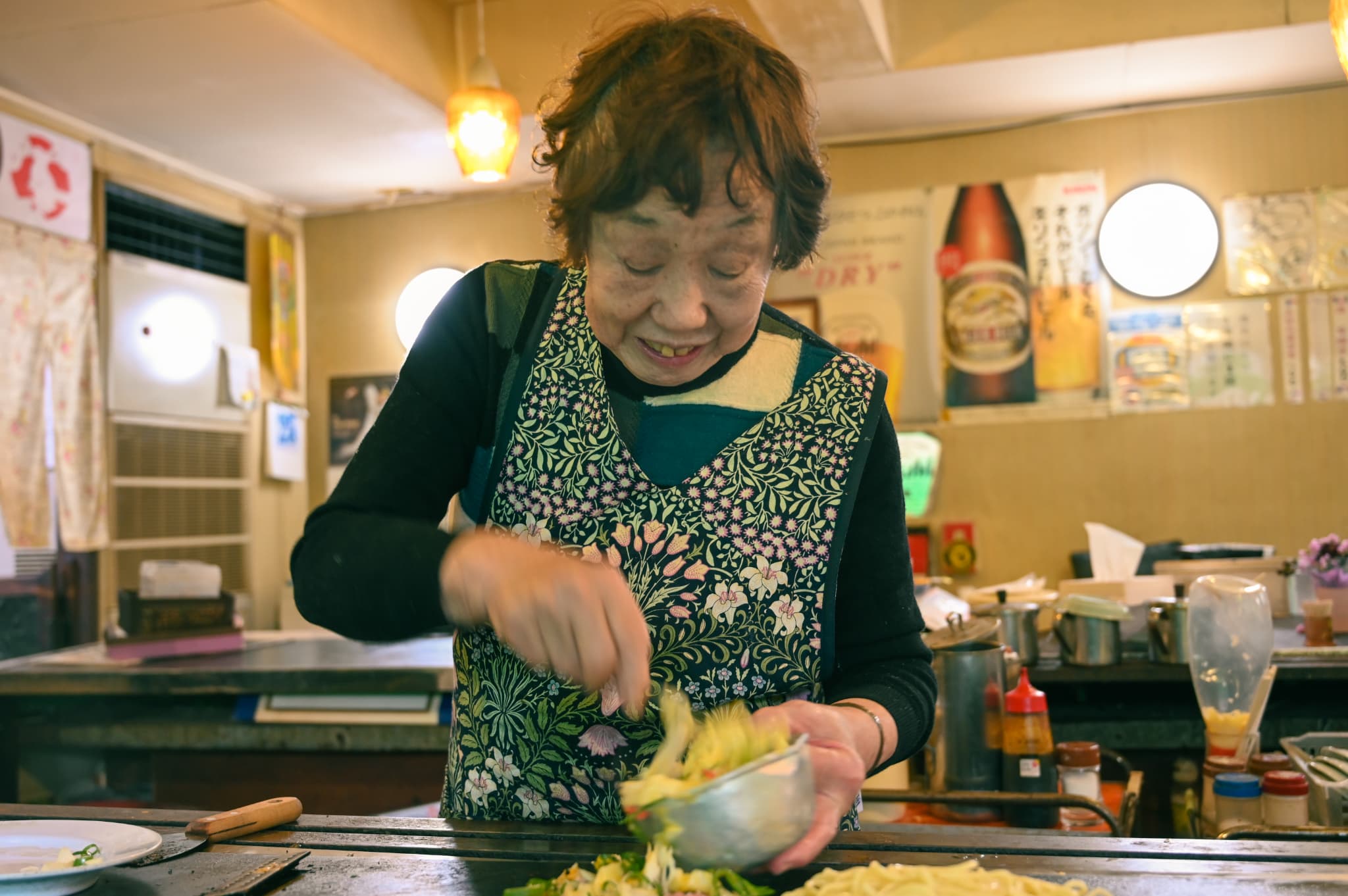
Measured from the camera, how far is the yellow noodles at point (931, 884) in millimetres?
1013

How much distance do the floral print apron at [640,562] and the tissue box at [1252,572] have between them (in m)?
3.07

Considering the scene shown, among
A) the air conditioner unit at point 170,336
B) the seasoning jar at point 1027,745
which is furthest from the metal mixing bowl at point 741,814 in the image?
the air conditioner unit at point 170,336

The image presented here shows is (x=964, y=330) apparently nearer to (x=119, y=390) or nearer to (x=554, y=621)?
(x=119, y=390)

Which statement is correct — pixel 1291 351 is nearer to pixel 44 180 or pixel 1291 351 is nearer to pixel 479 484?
pixel 479 484

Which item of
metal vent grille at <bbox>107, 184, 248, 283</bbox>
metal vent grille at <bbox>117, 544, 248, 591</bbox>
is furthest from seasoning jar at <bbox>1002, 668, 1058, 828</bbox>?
metal vent grille at <bbox>107, 184, 248, 283</bbox>

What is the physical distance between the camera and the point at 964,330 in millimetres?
5809

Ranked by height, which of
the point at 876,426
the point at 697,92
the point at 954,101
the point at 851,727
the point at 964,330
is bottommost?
the point at 851,727

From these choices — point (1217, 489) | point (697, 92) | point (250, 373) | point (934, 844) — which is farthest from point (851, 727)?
point (250, 373)

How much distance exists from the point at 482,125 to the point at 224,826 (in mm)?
3466

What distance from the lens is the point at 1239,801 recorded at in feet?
7.36

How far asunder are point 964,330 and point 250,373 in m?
3.90

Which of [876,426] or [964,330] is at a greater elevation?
[964,330]

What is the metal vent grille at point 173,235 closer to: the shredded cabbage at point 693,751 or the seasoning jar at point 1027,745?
the seasoning jar at point 1027,745

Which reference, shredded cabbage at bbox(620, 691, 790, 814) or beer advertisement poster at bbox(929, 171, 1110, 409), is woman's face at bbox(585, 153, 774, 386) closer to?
shredded cabbage at bbox(620, 691, 790, 814)
